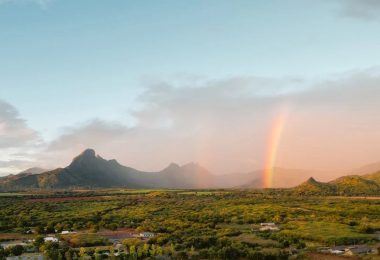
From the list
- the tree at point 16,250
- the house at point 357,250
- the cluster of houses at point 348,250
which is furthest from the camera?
the cluster of houses at point 348,250

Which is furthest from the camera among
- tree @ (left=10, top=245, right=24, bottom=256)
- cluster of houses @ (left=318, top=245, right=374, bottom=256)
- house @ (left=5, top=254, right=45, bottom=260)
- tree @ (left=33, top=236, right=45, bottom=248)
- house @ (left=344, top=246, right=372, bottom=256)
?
tree @ (left=33, top=236, right=45, bottom=248)

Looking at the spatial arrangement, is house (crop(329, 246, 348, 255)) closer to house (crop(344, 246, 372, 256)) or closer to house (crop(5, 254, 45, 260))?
house (crop(344, 246, 372, 256))

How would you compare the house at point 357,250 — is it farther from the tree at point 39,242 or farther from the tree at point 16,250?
the tree at point 16,250

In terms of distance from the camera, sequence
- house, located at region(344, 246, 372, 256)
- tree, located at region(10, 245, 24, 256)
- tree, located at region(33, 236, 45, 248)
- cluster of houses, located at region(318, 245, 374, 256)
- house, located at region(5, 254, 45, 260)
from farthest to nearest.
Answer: tree, located at region(33, 236, 45, 248) < cluster of houses, located at region(318, 245, 374, 256) < tree, located at region(10, 245, 24, 256) < house, located at region(344, 246, 372, 256) < house, located at region(5, 254, 45, 260)

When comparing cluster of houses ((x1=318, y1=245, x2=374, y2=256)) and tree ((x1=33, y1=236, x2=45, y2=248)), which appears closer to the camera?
cluster of houses ((x1=318, y1=245, x2=374, y2=256))

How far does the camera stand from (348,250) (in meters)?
Answer: 46.8

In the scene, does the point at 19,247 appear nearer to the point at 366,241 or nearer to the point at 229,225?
the point at 229,225

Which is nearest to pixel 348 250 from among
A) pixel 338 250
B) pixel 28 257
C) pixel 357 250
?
pixel 338 250

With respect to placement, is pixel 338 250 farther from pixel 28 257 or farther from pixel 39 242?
pixel 39 242

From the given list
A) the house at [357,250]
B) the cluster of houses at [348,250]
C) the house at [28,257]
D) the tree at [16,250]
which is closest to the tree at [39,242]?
the tree at [16,250]

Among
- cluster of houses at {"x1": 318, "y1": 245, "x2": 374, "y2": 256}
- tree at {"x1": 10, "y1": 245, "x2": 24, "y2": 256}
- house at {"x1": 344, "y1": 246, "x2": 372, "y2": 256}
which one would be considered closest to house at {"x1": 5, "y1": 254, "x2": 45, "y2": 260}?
tree at {"x1": 10, "y1": 245, "x2": 24, "y2": 256}

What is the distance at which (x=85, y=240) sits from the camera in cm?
5378

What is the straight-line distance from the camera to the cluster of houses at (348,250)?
151ft

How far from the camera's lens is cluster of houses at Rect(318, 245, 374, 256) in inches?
1811
